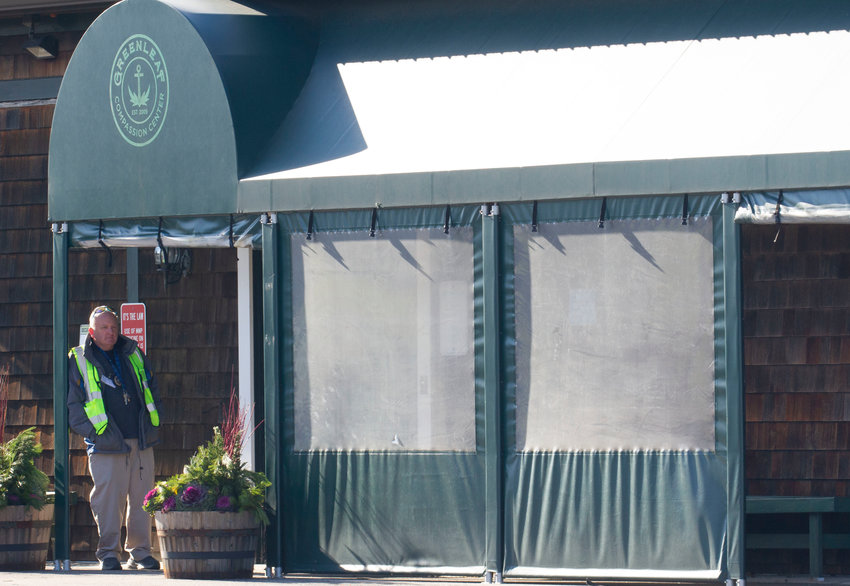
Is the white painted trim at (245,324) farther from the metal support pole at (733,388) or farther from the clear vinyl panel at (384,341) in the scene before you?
the metal support pole at (733,388)

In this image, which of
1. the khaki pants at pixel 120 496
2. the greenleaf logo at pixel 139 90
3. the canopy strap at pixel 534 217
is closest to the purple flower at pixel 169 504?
the khaki pants at pixel 120 496

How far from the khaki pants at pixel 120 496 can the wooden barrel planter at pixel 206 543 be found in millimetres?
891

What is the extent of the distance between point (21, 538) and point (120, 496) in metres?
0.72

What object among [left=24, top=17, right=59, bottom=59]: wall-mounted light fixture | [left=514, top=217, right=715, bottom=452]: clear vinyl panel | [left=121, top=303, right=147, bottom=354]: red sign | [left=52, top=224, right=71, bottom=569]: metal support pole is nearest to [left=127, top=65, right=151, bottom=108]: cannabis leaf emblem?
[left=52, top=224, right=71, bottom=569]: metal support pole

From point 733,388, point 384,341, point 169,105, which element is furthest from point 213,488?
point 733,388

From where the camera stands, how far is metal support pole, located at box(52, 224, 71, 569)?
29.6 feet

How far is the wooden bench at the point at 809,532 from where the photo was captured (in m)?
8.56

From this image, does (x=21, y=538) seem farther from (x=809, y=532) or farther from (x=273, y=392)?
(x=809, y=532)

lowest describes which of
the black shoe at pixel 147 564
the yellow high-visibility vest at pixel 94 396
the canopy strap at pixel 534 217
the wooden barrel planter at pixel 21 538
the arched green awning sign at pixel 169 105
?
the black shoe at pixel 147 564

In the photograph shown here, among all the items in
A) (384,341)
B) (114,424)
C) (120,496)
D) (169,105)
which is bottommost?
(120,496)

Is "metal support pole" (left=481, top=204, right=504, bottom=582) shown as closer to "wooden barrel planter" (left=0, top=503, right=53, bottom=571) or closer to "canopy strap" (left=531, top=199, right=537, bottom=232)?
"canopy strap" (left=531, top=199, right=537, bottom=232)

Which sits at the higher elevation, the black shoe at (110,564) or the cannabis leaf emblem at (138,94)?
the cannabis leaf emblem at (138,94)

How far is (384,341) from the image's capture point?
8312mm

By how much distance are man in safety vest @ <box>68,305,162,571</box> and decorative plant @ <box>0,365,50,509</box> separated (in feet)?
1.29
